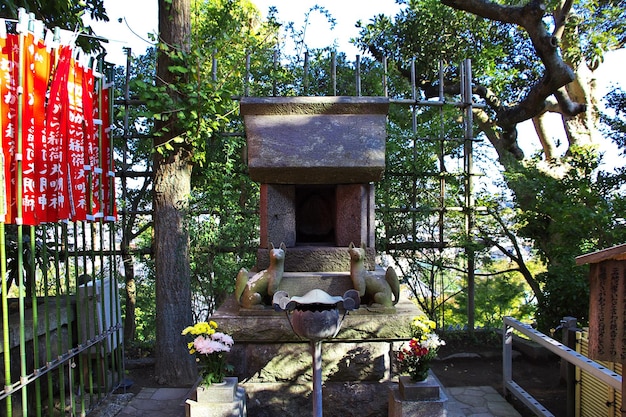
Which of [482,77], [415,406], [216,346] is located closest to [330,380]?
[415,406]

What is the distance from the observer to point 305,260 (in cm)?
393

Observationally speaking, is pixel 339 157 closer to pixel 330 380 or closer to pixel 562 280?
pixel 330 380

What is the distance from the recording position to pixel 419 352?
3.08 m

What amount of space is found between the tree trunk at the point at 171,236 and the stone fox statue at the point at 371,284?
107 inches

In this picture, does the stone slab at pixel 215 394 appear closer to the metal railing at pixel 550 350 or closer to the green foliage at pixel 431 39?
the metal railing at pixel 550 350

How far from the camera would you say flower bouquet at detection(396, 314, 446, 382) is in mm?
3098

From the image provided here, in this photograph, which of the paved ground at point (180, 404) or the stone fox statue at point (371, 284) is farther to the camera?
the paved ground at point (180, 404)

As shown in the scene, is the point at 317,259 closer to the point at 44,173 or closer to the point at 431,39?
the point at 44,173

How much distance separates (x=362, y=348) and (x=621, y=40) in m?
8.94

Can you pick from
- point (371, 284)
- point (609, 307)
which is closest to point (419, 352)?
point (371, 284)

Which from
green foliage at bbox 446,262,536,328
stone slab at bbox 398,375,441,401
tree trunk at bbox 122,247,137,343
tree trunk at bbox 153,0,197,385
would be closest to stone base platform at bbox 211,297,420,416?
stone slab at bbox 398,375,441,401

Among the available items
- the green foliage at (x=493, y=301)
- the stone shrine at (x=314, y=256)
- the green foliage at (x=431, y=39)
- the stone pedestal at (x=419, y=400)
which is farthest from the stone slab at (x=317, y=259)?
the green foliage at (x=431, y=39)

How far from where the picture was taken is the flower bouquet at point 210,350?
9.80 feet

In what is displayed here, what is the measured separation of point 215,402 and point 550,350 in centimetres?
301
